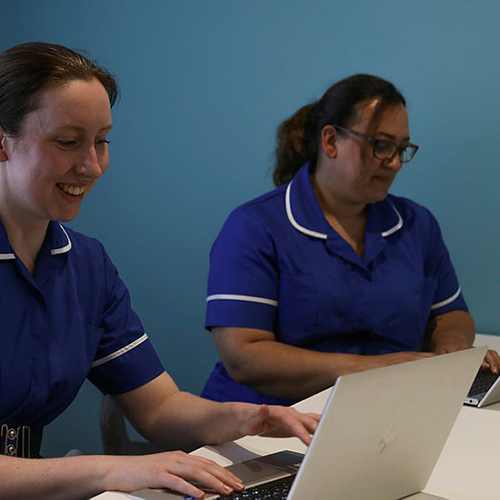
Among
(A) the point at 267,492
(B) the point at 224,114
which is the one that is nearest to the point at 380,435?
(A) the point at 267,492

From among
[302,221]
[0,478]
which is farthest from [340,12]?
[0,478]

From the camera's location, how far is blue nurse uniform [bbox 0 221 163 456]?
1.32 m

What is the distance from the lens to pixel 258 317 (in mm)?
1923

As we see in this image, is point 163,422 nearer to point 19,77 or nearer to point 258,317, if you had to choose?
point 258,317

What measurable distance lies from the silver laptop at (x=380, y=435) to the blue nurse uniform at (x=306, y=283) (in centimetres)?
79

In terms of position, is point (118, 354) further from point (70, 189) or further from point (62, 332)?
point (70, 189)

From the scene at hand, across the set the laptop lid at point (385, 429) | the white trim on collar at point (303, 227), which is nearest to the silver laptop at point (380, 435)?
the laptop lid at point (385, 429)

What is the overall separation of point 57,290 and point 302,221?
792 mm

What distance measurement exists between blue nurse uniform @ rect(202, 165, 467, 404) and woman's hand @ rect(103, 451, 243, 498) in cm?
83

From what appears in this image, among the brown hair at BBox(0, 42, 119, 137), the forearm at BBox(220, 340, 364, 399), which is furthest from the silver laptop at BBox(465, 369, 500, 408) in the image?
the brown hair at BBox(0, 42, 119, 137)

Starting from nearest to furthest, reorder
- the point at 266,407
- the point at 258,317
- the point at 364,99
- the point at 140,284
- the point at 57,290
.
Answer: the point at 266,407
the point at 57,290
the point at 258,317
the point at 364,99
the point at 140,284

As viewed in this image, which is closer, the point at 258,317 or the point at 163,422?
the point at 163,422

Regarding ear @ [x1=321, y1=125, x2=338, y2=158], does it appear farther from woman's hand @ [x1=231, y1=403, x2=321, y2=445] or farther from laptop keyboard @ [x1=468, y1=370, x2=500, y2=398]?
woman's hand @ [x1=231, y1=403, x2=321, y2=445]

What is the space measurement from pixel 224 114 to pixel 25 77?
5.09 ft
